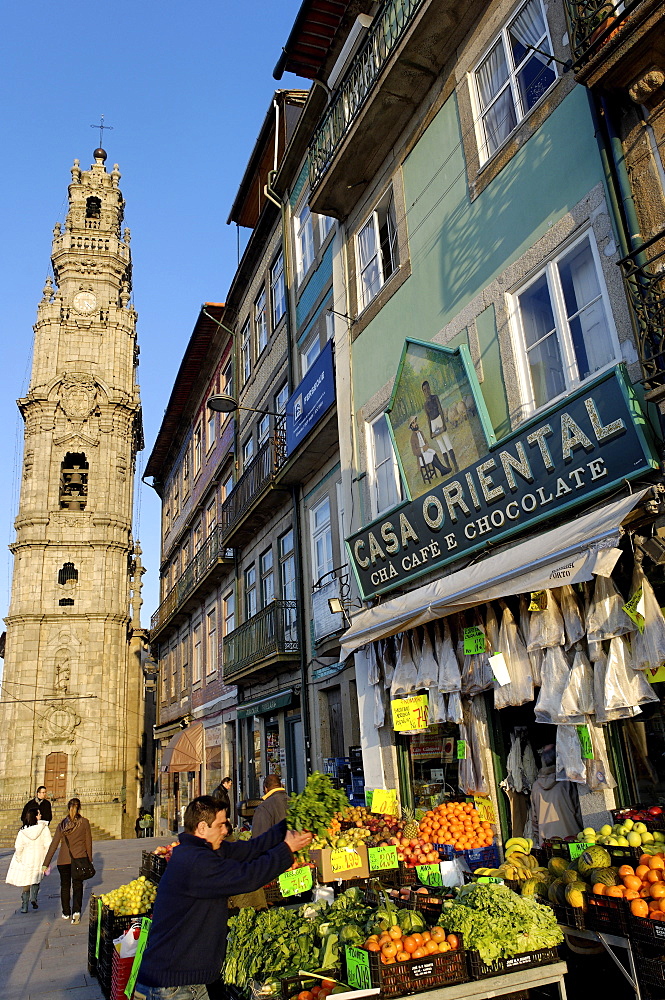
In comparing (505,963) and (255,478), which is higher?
(255,478)

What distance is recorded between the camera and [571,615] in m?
6.59

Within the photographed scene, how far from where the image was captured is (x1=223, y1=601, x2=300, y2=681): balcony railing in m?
16.0

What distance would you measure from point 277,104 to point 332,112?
7728mm

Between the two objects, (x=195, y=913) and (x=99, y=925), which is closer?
(x=195, y=913)

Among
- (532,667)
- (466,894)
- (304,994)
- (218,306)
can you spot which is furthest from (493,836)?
(218,306)

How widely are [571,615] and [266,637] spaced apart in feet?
36.8

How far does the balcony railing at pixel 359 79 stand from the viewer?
33.1 feet

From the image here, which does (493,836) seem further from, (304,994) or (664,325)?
(664,325)

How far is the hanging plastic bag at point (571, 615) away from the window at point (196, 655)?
71.6ft

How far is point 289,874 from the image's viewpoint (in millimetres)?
6668

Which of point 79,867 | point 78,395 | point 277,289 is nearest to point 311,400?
point 277,289

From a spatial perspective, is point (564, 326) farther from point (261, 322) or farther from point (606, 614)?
point (261, 322)

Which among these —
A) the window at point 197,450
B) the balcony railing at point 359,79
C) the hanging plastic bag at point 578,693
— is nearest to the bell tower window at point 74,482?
the window at point 197,450

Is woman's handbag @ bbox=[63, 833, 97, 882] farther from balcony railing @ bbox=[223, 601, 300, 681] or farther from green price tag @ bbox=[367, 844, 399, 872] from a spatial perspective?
green price tag @ bbox=[367, 844, 399, 872]
